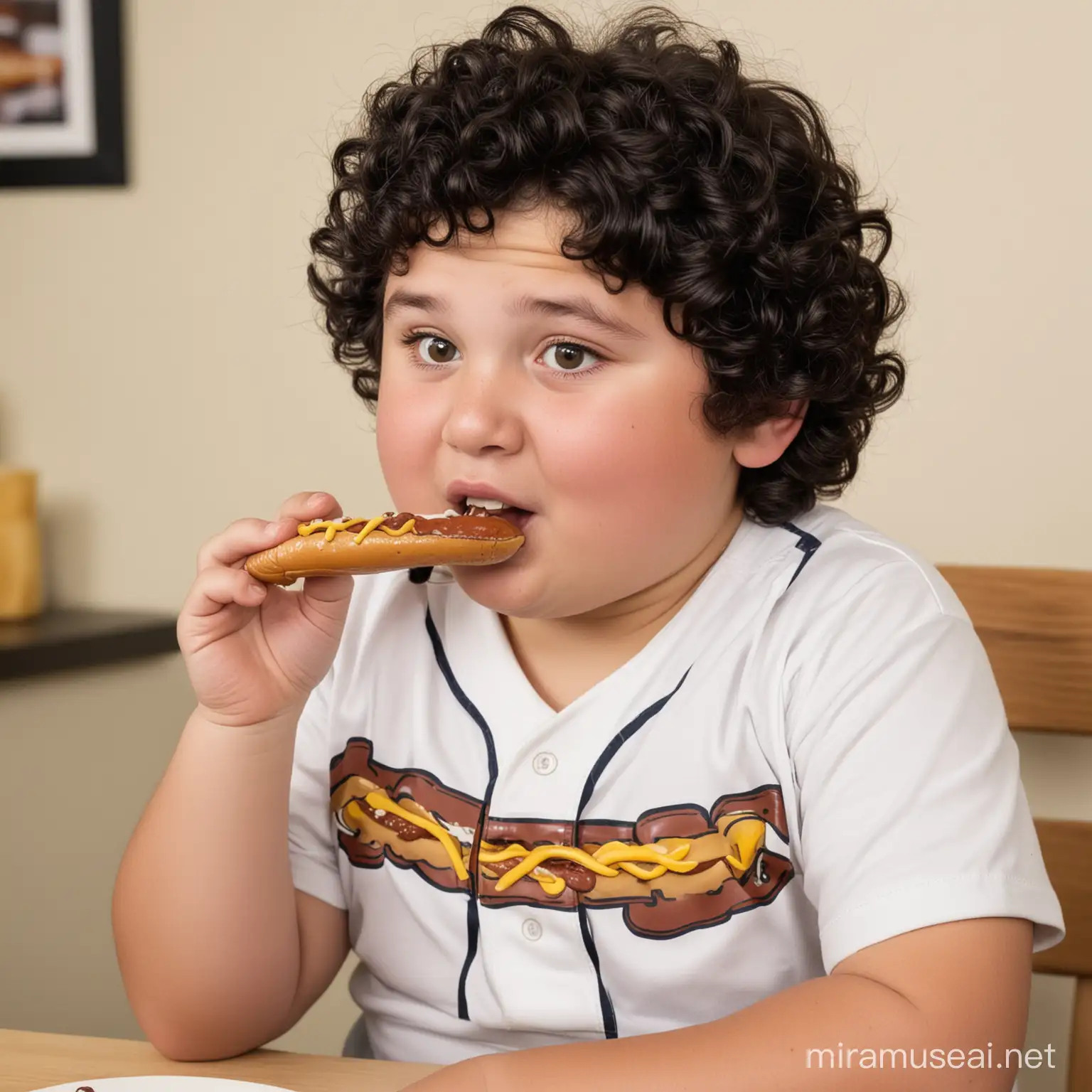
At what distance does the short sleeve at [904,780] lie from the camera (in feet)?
2.66

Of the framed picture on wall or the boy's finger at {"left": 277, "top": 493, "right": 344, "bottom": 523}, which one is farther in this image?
the framed picture on wall

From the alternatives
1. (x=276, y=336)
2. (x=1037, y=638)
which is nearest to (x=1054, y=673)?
(x=1037, y=638)

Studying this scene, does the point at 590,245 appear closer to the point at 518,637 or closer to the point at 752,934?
the point at 518,637

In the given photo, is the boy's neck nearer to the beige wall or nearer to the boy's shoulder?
the boy's shoulder

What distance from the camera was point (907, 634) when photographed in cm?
93

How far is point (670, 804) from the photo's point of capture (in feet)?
3.23

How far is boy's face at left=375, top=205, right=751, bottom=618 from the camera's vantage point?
91 cm

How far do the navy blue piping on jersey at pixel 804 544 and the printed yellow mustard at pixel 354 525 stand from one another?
1.09ft

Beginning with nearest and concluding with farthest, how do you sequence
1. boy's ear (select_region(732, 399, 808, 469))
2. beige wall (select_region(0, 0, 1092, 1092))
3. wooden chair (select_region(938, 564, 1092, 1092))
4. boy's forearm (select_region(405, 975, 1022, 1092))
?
boy's forearm (select_region(405, 975, 1022, 1092)) < boy's ear (select_region(732, 399, 808, 469)) < wooden chair (select_region(938, 564, 1092, 1092)) < beige wall (select_region(0, 0, 1092, 1092))

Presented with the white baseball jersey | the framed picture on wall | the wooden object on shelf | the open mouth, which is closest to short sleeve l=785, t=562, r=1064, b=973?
the white baseball jersey

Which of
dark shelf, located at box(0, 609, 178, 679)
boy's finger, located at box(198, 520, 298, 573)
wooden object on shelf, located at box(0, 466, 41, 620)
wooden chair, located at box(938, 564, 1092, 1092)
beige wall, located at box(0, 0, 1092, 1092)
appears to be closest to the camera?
boy's finger, located at box(198, 520, 298, 573)

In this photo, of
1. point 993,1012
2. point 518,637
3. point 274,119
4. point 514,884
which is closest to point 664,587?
point 518,637

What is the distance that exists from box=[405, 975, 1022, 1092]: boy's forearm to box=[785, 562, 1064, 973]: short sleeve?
0.06m

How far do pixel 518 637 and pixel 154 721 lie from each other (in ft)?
3.57
